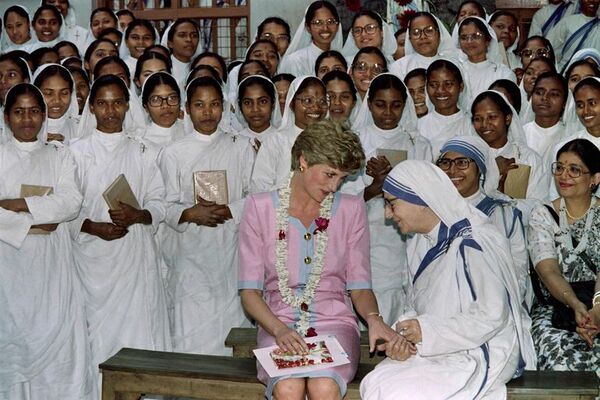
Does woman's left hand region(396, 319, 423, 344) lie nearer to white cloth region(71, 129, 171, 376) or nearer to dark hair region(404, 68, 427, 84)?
white cloth region(71, 129, 171, 376)

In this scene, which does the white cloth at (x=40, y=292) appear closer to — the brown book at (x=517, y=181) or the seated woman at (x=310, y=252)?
the seated woman at (x=310, y=252)

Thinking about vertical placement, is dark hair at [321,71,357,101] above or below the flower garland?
above

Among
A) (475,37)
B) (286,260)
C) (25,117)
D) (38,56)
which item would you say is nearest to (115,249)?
(25,117)

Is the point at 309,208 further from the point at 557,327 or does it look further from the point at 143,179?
the point at 143,179

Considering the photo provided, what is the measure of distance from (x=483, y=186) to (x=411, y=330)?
1.52 meters

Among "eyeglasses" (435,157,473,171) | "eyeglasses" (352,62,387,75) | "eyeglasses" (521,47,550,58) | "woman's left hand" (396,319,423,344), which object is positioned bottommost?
"woman's left hand" (396,319,423,344)

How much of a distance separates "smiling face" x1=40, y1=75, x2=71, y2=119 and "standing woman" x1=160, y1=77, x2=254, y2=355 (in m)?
1.07

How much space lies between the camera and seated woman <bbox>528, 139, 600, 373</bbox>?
4.87 metres

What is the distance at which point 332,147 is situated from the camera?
4219 millimetres

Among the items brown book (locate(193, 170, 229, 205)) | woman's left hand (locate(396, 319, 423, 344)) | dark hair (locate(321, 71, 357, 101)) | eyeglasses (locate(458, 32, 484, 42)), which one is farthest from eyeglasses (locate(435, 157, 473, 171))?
eyeglasses (locate(458, 32, 484, 42))

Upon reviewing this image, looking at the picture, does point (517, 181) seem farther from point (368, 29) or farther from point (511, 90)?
point (368, 29)

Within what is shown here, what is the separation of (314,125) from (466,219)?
80 centimetres

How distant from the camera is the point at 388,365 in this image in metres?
4.04

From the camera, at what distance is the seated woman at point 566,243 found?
487cm
